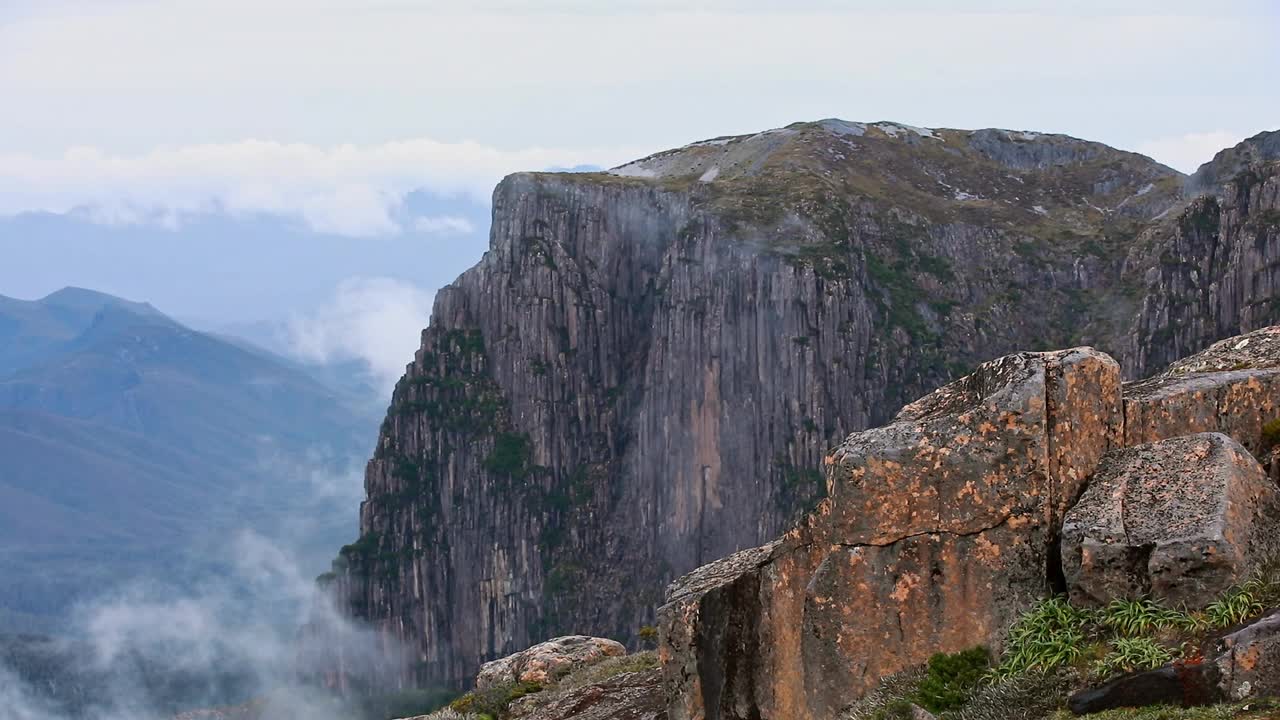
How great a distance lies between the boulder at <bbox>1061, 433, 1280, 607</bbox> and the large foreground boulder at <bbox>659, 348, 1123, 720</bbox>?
947 millimetres

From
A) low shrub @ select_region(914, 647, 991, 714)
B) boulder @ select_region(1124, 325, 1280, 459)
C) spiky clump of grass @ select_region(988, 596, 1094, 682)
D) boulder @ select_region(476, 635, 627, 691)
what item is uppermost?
boulder @ select_region(1124, 325, 1280, 459)

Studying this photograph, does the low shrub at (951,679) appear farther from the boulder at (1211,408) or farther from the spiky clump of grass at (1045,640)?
the boulder at (1211,408)

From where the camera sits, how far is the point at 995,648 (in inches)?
858

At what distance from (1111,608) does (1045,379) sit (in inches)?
165

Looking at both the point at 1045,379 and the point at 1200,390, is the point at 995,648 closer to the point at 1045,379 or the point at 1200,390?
the point at 1045,379

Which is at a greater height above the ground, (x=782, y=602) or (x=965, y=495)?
(x=965, y=495)

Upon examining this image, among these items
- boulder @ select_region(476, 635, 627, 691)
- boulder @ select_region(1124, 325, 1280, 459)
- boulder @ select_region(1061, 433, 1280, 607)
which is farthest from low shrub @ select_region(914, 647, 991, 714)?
boulder @ select_region(476, 635, 627, 691)

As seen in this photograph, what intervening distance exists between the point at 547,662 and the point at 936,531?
2148 cm

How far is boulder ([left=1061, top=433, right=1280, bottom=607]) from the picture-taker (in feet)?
64.8

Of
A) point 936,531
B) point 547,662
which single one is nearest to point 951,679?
point 936,531

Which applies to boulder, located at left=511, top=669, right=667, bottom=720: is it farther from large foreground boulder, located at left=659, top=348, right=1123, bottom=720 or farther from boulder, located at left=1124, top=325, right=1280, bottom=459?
boulder, located at left=1124, top=325, right=1280, bottom=459

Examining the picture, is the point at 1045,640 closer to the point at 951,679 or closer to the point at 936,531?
the point at 951,679

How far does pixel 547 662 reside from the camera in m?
41.6

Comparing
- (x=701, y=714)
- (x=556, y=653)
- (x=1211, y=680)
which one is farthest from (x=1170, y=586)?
(x=556, y=653)
